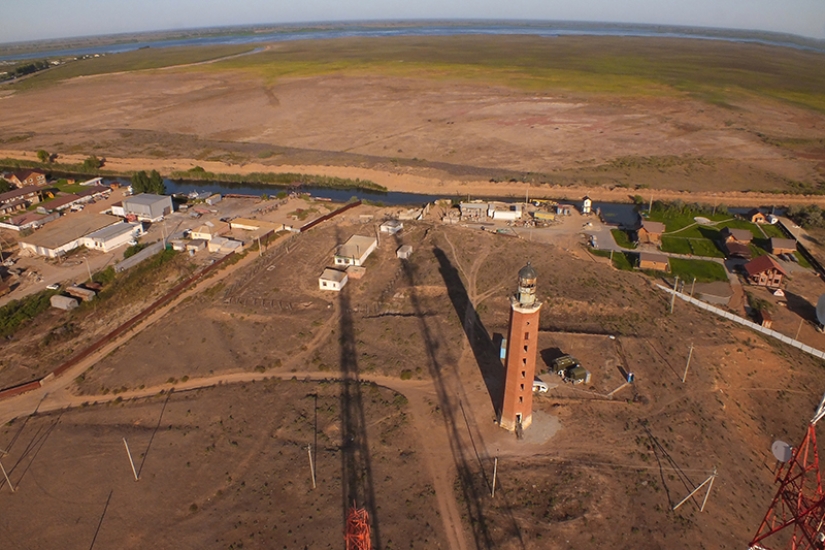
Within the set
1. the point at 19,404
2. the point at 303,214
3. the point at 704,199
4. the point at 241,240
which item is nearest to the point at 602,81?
the point at 704,199

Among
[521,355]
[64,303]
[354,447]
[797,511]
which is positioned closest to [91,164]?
[64,303]

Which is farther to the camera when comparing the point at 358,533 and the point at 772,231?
the point at 772,231

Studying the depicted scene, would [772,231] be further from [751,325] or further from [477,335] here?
[477,335]

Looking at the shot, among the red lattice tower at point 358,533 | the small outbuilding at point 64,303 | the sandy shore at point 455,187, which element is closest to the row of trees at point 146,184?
the sandy shore at point 455,187

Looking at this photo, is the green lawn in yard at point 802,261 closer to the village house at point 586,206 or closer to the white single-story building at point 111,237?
the village house at point 586,206

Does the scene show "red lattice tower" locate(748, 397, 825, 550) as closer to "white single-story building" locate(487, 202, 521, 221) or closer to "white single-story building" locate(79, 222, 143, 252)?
"white single-story building" locate(487, 202, 521, 221)

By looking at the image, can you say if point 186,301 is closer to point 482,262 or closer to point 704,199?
point 482,262

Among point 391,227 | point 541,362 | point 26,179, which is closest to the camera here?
point 541,362

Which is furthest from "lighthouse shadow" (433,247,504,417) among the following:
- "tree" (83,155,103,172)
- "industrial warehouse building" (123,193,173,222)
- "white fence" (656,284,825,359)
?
"tree" (83,155,103,172)
